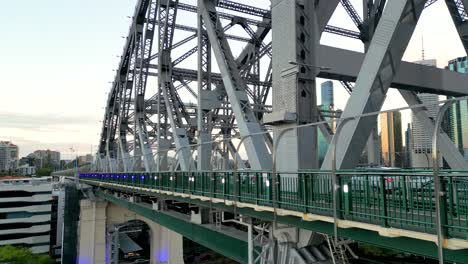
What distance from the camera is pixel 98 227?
53.3 meters

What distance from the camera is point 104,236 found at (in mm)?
53531

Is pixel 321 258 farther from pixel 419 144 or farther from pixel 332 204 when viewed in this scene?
pixel 419 144

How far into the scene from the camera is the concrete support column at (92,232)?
2037 inches

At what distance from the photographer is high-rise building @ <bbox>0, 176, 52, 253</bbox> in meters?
65.5

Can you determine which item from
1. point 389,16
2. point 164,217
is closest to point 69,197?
point 164,217

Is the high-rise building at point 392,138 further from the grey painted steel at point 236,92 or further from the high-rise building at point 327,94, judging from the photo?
the high-rise building at point 327,94

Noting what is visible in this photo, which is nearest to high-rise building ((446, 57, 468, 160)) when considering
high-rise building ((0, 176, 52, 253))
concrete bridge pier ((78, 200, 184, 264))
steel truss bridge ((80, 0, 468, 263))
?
steel truss bridge ((80, 0, 468, 263))

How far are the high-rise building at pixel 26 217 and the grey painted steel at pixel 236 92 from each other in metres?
63.6

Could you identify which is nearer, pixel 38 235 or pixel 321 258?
pixel 321 258

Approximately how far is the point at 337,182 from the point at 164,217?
15.7 meters

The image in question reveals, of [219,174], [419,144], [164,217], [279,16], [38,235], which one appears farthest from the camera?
[38,235]

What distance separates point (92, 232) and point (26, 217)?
2289cm

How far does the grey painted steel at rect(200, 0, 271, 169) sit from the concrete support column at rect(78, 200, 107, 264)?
43361 mm

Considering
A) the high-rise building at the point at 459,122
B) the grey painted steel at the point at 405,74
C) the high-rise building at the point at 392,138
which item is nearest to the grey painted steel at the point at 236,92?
the grey painted steel at the point at 405,74
